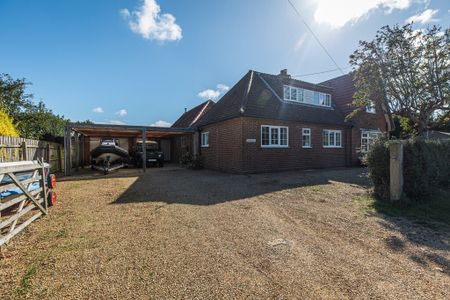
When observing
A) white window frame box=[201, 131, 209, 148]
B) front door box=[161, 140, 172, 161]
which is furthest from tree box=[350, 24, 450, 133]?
front door box=[161, 140, 172, 161]

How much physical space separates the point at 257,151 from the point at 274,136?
1.63 m

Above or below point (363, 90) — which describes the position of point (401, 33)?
above

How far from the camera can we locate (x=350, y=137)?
18.0m

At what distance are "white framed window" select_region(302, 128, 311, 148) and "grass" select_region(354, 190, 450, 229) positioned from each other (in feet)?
26.7

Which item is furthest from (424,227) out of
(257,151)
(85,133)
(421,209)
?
(85,133)

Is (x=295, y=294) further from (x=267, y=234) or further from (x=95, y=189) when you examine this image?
(x=95, y=189)

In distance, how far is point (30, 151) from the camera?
1038 cm

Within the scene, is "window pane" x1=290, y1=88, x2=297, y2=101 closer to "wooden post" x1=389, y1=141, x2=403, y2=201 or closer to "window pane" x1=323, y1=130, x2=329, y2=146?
"window pane" x1=323, y1=130, x2=329, y2=146

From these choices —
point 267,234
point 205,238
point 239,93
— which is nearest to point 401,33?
point 239,93

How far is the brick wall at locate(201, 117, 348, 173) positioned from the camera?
1316 cm

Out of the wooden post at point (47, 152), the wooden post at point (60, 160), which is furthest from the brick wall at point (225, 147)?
the wooden post at point (60, 160)

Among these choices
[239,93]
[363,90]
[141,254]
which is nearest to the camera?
[141,254]

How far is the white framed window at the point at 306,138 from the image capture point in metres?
15.5

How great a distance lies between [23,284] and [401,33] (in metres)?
14.5
